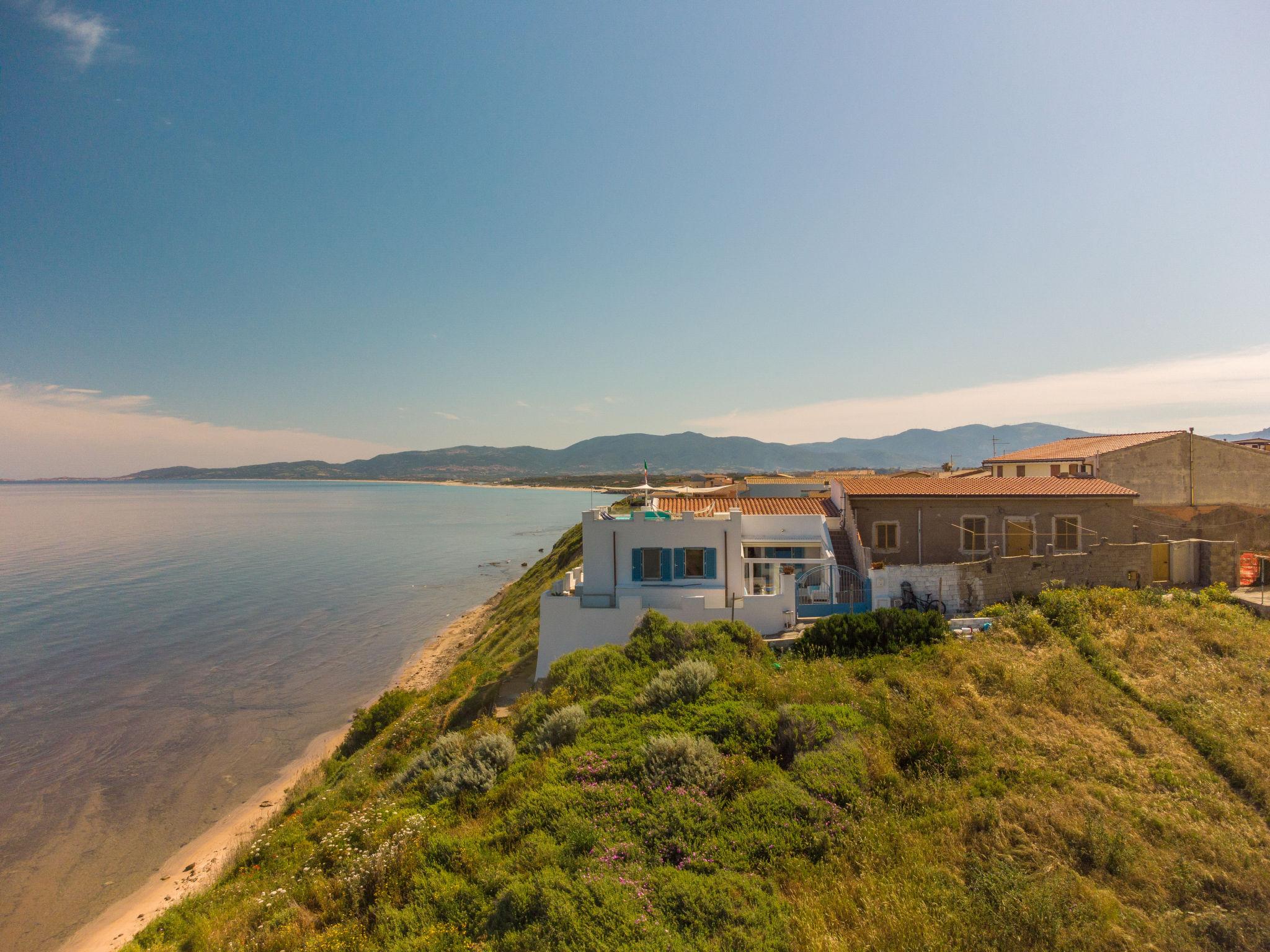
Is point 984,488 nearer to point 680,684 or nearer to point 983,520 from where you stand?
point 983,520

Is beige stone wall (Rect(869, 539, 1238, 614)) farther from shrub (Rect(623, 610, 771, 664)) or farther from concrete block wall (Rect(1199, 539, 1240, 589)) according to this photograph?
shrub (Rect(623, 610, 771, 664))

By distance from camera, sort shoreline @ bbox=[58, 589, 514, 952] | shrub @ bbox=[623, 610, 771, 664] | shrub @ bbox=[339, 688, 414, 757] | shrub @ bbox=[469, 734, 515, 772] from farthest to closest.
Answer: shrub @ bbox=[339, 688, 414, 757] < shrub @ bbox=[623, 610, 771, 664] < shoreline @ bbox=[58, 589, 514, 952] < shrub @ bbox=[469, 734, 515, 772]

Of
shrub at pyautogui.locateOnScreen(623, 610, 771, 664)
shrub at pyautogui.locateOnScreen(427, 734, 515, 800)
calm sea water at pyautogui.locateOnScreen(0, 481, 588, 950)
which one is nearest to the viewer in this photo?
shrub at pyautogui.locateOnScreen(427, 734, 515, 800)

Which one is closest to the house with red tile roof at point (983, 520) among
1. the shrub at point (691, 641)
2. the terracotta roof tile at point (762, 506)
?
the terracotta roof tile at point (762, 506)

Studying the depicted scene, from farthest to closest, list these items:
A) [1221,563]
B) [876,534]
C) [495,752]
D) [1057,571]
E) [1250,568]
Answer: [876,534] → [1250,568] → [1221,563] → [1057,571] → [495,752]

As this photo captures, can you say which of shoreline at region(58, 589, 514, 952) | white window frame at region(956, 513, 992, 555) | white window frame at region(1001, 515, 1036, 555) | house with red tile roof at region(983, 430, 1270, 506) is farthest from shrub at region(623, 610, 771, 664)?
house with red tile roof at region(983, 430, 1270, 506)

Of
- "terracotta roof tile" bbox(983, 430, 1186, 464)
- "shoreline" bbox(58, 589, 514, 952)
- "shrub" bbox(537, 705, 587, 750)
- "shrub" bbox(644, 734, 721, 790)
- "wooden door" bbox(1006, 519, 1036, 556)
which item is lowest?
"shoreline" bbox(58, 589, 514, 952)

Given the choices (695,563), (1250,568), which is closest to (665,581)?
(695,563)
